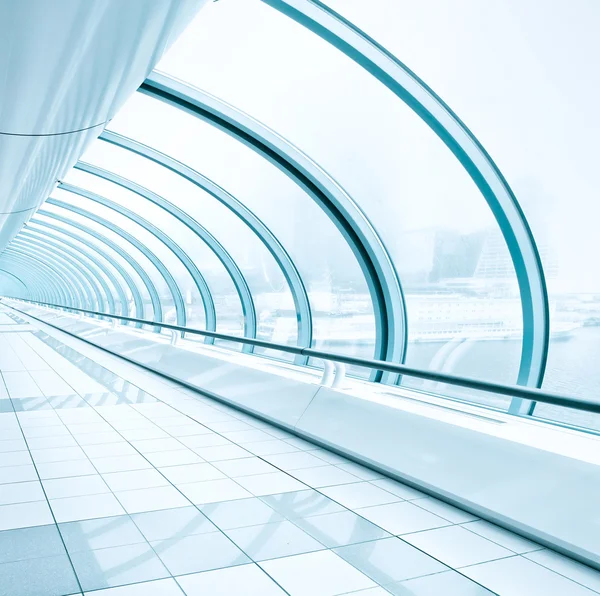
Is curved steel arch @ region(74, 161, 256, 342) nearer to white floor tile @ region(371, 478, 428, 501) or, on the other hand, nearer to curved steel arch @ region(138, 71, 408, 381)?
curved steel arch @ region(138, 71, 408, 381)

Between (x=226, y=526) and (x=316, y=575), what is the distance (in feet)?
2.44

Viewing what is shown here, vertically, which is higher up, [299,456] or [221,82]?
[221,82]

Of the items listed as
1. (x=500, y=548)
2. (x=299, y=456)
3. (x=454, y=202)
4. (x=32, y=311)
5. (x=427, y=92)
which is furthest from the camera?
(x=32, y=311)

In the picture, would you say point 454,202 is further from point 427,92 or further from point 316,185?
point 427,92

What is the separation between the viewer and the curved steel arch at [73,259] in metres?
21.5

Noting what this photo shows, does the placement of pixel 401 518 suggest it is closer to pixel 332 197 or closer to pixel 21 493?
pixel 21 493

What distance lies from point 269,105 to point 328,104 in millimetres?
725

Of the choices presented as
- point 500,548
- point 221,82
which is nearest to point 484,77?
point 221,82

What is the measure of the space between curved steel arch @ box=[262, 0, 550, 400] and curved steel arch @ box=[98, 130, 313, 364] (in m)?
4.33

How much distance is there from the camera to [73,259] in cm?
2414

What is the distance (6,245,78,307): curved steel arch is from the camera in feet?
92.6

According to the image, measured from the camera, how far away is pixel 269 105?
665 centimetres

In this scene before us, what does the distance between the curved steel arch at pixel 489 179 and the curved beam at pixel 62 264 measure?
19.7 m

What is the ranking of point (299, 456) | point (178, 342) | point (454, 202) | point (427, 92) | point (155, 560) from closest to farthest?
1. point (155, 560)
2. point (299, 456)
3. point (427, 92)
4. point (454, 202)
5. point (178, 342)
